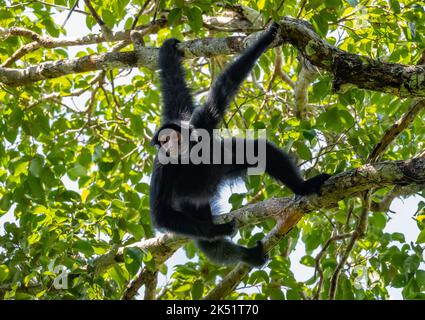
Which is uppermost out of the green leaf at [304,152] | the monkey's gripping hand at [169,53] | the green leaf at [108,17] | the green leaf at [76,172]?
the green leaf at [108,17]

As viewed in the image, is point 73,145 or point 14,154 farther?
point 73,145

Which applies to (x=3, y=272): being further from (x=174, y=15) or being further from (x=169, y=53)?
(x=174, y=15)

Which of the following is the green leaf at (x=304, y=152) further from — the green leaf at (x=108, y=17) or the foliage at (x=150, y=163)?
the green leaf at (x=108, y=17)

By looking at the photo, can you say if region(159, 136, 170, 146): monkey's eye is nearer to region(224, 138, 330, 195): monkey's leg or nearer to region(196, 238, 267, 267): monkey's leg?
region(224, 138, 330, 195): monkey's leg

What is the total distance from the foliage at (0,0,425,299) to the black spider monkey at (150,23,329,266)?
25 cm

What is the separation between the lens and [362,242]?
23.1 feet

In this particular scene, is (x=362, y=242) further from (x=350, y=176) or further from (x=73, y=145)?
(x=73, y=145)

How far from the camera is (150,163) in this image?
859 cm

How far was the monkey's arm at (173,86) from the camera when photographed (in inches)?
243

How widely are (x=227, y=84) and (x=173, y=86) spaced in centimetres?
95

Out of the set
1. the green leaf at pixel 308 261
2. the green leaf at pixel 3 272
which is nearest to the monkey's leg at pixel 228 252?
the green leaf at pixel 308 261
